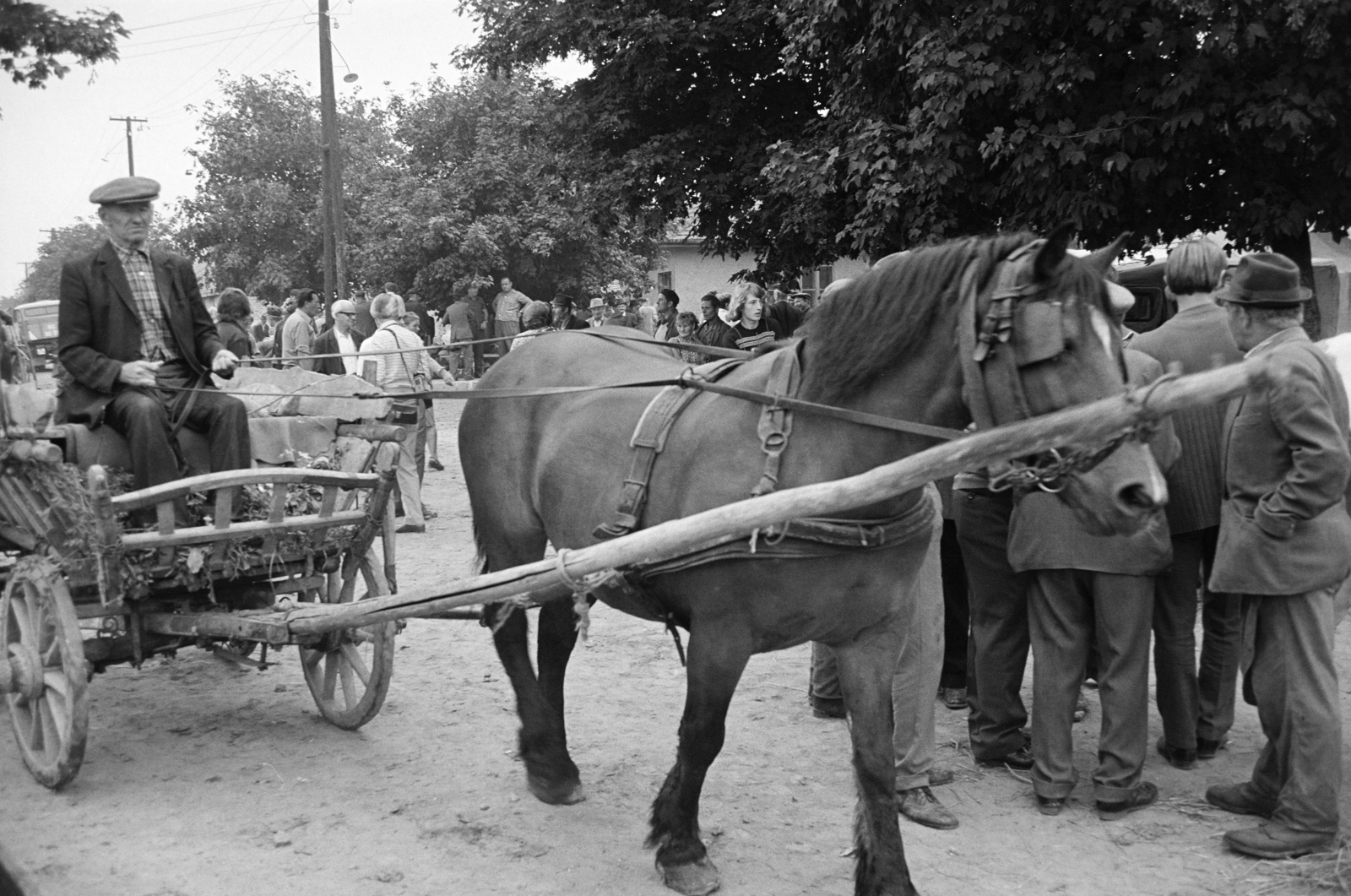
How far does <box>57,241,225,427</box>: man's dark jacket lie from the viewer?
191 inches

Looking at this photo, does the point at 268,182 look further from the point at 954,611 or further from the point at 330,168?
the point at 954,611

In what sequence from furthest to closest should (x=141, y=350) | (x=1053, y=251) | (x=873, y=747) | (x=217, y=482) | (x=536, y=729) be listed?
(x=141, y=350) → (x=536, y=729) → (x=217, y=482) → (x=873, y=747) → (x=1053, y=251)

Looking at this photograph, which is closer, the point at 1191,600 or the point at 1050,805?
the point at 1050,805

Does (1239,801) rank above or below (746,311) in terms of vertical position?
below

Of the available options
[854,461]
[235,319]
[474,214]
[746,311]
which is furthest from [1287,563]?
[474,214]

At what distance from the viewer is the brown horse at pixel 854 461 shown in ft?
9.79

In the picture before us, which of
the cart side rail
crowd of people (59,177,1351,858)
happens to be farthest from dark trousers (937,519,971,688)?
the cart side rail

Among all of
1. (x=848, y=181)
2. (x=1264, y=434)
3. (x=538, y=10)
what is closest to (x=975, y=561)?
(x=1264, y=434)

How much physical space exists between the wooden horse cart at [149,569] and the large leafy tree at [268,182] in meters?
28.8

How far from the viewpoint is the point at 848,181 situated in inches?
476

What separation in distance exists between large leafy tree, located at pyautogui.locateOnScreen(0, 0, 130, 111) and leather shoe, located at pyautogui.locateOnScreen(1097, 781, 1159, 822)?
4.06 metres

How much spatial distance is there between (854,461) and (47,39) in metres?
2.28

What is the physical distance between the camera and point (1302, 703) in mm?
3971

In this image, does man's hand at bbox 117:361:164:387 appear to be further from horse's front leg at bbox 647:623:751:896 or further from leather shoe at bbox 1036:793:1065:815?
leather shoe at bbox 1036:793:1065:815
